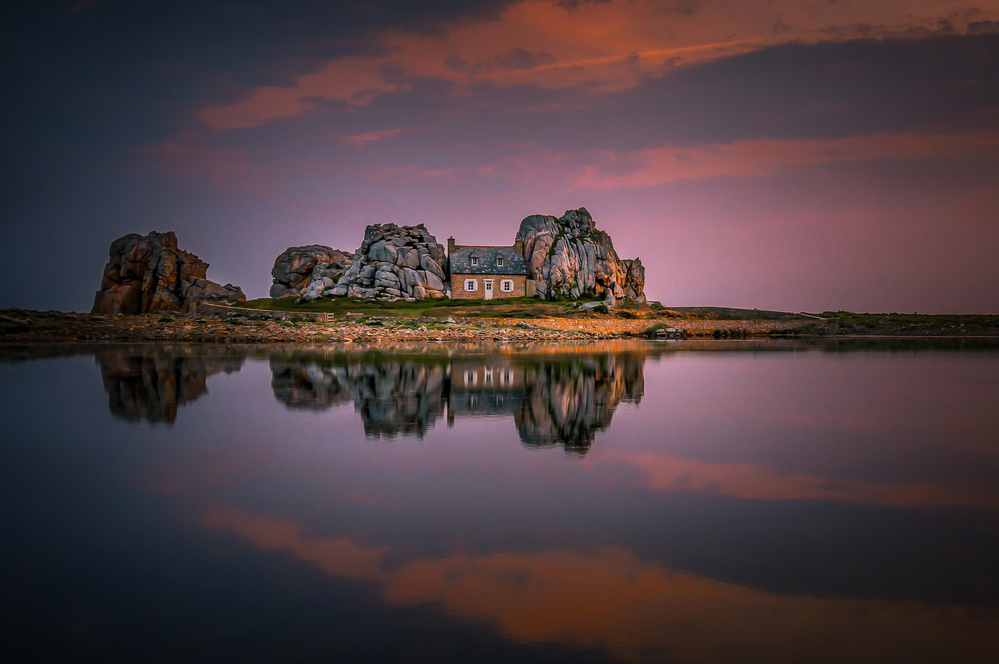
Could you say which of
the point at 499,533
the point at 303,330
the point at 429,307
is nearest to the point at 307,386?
the point at 499,533

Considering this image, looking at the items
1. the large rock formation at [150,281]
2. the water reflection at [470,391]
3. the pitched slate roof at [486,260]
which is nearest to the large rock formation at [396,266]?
the pitched slate roof at [486,260]

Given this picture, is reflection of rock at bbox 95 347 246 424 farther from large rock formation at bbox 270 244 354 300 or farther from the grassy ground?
A: large rock formation at bbox 270 244 354 300

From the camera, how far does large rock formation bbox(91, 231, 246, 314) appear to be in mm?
74250

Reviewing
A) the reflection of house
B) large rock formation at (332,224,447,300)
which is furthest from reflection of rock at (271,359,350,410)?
large rock formation at (332,224,447,300)

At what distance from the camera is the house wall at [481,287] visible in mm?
72375

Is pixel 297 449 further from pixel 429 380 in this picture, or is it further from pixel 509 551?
pixel 429 380

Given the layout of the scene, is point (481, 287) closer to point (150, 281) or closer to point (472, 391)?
point (150, 281)

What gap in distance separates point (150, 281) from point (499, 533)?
80848 millimetres

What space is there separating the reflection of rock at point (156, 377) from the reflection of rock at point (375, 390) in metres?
2.19

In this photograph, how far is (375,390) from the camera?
52.6ft

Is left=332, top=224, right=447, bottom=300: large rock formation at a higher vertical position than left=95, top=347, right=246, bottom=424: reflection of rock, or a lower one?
higher

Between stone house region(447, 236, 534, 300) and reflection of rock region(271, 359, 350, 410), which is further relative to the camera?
stone house region(447, 236, 534, 300)

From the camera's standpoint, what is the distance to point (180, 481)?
25.5 ft

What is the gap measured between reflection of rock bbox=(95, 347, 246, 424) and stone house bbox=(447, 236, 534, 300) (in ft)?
141
